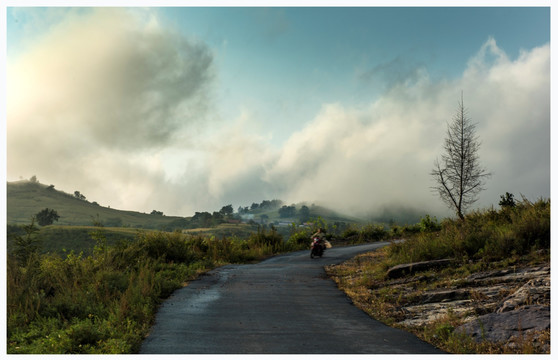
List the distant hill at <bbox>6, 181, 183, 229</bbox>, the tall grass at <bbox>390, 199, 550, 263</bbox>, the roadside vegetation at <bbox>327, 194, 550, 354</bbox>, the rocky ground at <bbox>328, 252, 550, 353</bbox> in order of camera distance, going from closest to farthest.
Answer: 1. the rocky ground at <bbox>328, 252, 550, 353</bbox>
2. the roadside vegetation at <bbox>327, 194, 550, 354</bbox>
3. the tall grass at <bbox>390, 199, 550, 263</bbox>
4. the distant hill at <bbox>6, 181, 183, 229</bbox>

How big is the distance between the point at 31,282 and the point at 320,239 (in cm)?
1720

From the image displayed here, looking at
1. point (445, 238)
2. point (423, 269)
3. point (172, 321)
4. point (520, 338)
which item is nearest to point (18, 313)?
point (172, 321)

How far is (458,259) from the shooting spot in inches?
589

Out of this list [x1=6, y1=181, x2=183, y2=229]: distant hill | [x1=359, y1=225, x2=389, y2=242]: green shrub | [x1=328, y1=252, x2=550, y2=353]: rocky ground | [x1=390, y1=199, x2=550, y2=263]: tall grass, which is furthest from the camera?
[x1=6, y1=181, x2=183, y2=229]: distant hill

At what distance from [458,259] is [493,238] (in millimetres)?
1311

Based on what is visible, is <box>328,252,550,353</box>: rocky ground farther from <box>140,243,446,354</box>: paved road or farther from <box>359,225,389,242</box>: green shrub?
<box>359,225,389,242</box>: green shrub

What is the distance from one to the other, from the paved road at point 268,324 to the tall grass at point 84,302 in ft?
1.61

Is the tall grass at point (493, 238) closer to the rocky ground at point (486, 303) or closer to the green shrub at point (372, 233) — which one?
the rocky ground at point (486, 303)

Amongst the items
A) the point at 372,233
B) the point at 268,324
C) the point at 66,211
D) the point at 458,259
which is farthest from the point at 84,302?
the point at 66,211

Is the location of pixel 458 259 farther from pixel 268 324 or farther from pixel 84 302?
pixel 84 302

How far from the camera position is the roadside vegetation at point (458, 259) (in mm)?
9586

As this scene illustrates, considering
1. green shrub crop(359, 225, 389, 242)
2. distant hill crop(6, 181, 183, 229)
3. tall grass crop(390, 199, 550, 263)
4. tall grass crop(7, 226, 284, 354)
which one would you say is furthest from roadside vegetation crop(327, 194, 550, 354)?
distant hill crop(6, 181, 183, 229)

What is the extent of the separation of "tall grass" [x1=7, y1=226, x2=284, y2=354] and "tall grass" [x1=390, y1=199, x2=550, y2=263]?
8.95 meters

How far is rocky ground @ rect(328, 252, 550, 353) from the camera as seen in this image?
27.6 feet
